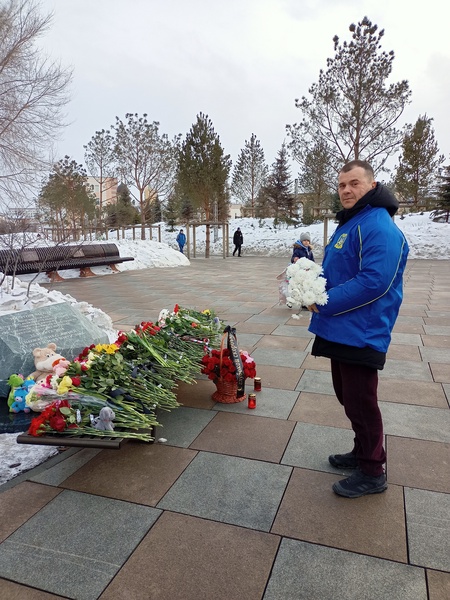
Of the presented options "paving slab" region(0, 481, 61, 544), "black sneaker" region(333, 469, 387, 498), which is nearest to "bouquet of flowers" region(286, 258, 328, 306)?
"black sneaker" region(333, 469, 387, 498)

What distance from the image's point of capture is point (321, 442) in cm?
310

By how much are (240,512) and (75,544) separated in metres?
0.87

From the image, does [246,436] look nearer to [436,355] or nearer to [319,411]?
[319,411]

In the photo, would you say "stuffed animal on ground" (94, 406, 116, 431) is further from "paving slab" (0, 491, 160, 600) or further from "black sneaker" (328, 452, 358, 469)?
"black sneaker" (328, 452, 358, 469)

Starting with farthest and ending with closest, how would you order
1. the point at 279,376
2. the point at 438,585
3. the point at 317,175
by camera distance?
the point at 317,175 < the point at 279,376 < the point at 438,585

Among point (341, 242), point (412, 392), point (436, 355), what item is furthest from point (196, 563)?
Answer: point (436, 355)

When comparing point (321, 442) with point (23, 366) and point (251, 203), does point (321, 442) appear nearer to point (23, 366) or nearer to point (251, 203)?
point (23, 366)

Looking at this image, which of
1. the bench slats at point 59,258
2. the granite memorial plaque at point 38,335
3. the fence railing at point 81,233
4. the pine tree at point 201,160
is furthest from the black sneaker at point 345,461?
the pine tree at point 201,160

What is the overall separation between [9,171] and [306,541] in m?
18.9

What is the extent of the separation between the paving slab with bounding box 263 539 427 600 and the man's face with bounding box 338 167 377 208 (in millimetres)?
1790

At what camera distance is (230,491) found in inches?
99.7

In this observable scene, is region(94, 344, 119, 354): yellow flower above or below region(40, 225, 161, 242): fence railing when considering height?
below

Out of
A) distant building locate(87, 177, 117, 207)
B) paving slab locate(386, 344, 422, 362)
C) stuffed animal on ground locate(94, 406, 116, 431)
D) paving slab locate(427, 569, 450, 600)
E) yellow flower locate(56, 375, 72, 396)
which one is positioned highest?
distant building locate(87, 177, 117, 207)

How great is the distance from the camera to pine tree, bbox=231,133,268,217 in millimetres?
44281
